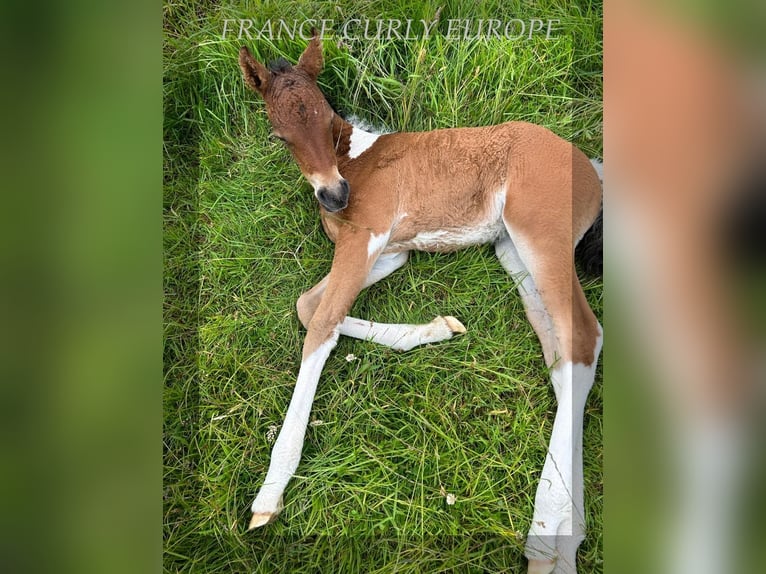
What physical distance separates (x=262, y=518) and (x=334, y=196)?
102 centimetres

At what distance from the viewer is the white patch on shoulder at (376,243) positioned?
1662 mm

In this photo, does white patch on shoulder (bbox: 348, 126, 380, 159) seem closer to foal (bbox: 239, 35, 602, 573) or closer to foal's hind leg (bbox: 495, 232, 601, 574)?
foal (bbox: 239, 35, 602, 573)

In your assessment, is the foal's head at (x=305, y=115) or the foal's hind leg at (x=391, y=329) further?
the foal's hind leg at (x=391, y=329)

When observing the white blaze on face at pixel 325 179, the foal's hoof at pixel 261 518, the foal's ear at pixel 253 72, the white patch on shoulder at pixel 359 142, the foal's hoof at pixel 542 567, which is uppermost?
the foal's ear at pixel 253 72

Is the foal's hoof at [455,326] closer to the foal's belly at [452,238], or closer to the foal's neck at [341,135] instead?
the foal's belly at [452,238]

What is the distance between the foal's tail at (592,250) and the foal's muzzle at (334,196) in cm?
77

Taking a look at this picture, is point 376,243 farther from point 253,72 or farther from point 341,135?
point 253,72

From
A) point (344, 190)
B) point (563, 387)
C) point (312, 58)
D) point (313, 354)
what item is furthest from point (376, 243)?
point (563, 387)

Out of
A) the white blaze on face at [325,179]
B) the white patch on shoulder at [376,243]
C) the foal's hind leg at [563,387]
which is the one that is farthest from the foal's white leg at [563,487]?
the white blaze on face at [325,179]

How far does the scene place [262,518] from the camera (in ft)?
5.30
